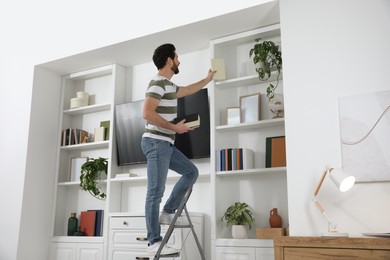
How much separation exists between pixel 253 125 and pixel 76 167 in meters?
2.33

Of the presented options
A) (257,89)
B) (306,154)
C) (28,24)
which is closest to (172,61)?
(257,89)

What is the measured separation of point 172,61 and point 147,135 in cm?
69

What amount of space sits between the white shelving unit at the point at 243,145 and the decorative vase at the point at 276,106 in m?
0.09

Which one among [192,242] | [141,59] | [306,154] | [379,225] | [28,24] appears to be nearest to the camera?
[379,225]

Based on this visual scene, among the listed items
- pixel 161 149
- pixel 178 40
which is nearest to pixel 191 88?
pixel 178 40

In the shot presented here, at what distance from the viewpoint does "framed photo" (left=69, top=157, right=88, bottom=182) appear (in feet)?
17.0

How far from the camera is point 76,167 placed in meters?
5.22

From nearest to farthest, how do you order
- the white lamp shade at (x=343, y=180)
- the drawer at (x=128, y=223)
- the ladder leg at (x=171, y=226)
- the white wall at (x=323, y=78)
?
the white lamp shade at (x=343, y=180), the white wall at (x=323, y=78), the ladder leg at (x=171, y=226), the drawer at (x=128, y=223)

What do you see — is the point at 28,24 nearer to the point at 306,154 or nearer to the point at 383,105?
the point at 306,154

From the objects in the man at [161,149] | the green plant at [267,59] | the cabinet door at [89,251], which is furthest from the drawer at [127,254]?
the green plant at [267,59]

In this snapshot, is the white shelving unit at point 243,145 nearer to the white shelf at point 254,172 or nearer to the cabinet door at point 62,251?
the white shelf at point 254,172

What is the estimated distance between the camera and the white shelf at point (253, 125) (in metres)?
→ 3.92

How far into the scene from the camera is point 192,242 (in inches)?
155

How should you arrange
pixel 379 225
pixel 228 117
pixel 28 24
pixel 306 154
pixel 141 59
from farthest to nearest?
1. pixel 28 24
2. pixel 141 59
3. pixel 228 117
4. pixel 306 154
5. pixel 379 225
